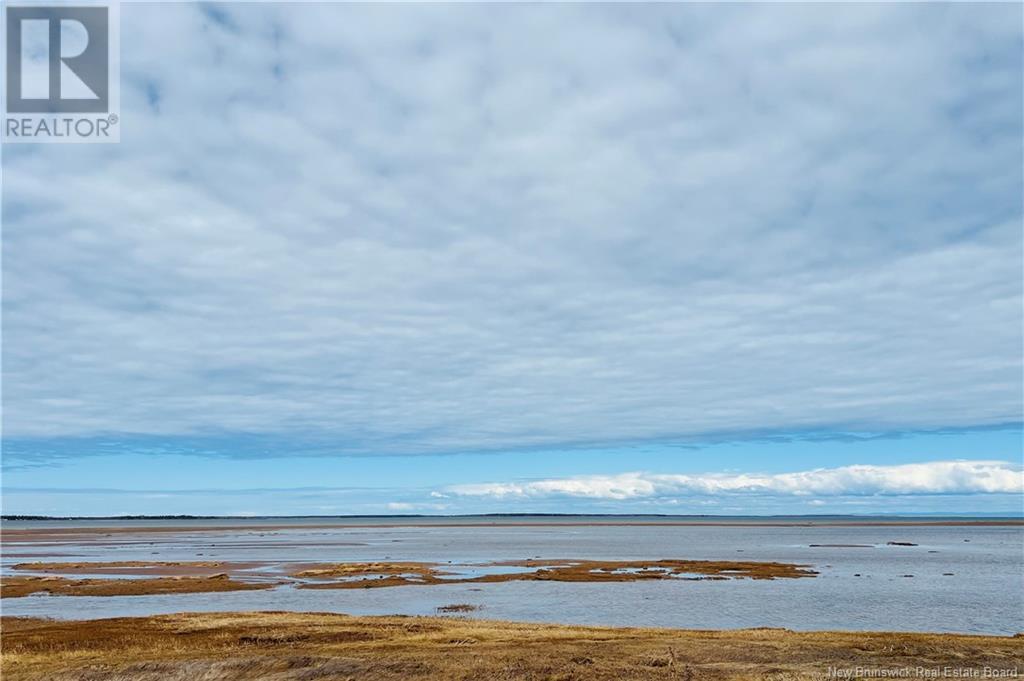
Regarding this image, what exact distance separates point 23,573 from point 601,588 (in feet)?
198

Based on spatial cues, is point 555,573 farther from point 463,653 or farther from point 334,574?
point 463,653

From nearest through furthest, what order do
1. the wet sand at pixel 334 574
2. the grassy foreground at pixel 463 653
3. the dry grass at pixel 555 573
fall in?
the grassy foreground at pixel 463 653, the wet sand at pixel 334 574, the dry grass at pixel 555 573

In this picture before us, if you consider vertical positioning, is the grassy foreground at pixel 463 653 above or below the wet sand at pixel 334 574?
above

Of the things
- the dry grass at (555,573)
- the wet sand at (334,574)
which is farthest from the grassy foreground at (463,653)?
the dry grass at (555,573)

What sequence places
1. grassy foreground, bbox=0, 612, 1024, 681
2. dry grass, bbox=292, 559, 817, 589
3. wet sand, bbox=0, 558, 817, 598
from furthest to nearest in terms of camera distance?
dry grass, bbox=292, 559, 817, 589
wet sand, bbox=0, 558, 817, 598
grassy foreground, bbox=0, 612, 1024, 681

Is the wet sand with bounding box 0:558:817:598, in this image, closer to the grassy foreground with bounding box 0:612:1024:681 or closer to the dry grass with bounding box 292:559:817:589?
the dry grass with bounding box 292:559:817:589

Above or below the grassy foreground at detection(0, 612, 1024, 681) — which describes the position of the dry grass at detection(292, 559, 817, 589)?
below

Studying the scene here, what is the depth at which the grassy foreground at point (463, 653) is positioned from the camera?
1079 inches

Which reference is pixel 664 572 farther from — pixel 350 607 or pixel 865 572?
pixel 350 607

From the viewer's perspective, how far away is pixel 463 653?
100ft

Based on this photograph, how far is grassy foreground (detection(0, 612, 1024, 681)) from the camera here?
89.9 feet

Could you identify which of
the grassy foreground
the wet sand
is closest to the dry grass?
the wet sand

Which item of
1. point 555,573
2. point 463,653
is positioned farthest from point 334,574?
point 463,653

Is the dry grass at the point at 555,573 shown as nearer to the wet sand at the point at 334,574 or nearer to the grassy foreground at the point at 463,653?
the wet sand at the point at 334,574
